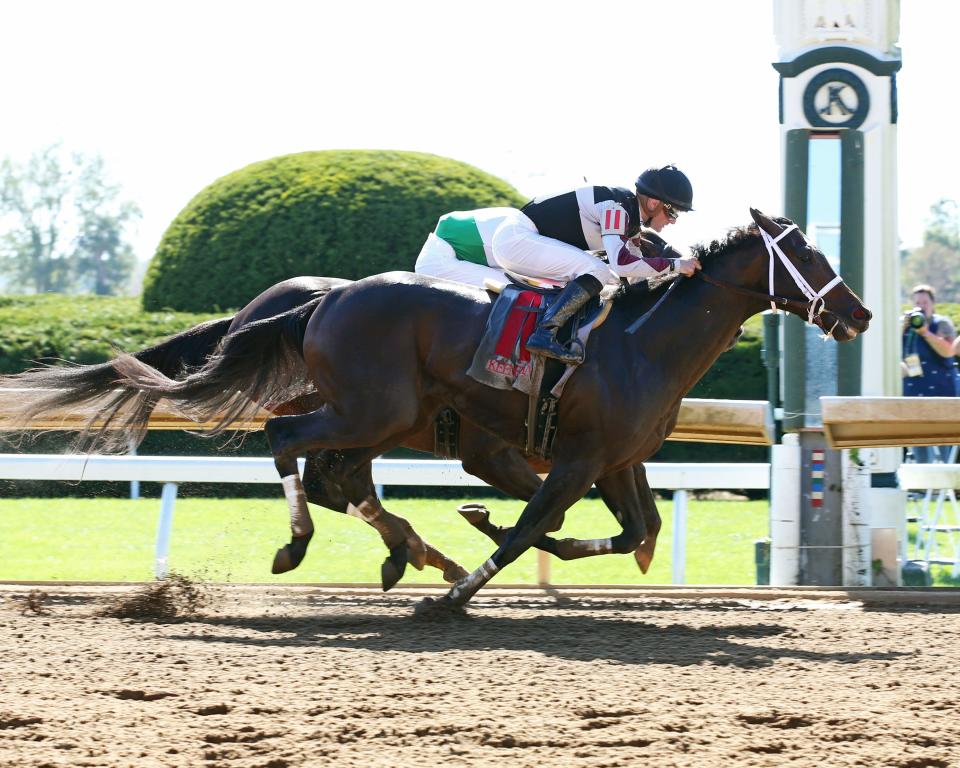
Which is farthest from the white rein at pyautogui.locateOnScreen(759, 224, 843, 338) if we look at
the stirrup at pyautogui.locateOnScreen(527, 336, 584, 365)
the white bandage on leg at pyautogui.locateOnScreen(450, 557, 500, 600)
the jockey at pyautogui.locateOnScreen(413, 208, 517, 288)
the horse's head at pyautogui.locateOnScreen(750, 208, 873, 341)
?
the white bandage on leg at pyautogui.locateOnScreen(450, 557, 500, 600)

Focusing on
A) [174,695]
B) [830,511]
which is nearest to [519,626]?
[174,695]

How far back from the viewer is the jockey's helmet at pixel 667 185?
562 centimetres

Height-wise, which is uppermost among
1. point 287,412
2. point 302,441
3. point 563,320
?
point 563,320

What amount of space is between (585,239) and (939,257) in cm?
6930

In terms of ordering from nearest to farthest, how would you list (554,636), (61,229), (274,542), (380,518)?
(554,636) → (380,518) → (274,542) → (61,229)

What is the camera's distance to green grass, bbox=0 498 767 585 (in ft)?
25.2

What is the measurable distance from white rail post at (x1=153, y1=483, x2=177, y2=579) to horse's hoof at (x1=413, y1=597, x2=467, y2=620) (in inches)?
66.3

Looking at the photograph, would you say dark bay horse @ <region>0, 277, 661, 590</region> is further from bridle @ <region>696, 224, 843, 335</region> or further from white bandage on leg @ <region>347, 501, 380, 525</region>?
bridle @ <region>696, 224, 843, 335</region>

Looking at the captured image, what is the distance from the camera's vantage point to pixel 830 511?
21.9 feet

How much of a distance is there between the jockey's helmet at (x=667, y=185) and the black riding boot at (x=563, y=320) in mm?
484

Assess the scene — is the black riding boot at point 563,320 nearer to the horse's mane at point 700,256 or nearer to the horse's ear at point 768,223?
the horse's mane at point 700,256

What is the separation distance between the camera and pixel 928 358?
29.7ft

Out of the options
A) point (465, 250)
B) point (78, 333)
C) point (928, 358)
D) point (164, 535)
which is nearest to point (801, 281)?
point (465, 250)

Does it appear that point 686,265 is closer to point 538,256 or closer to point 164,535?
point 538,256
